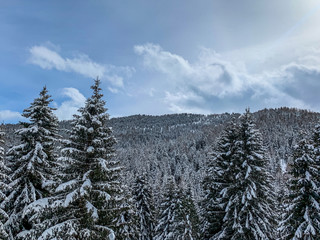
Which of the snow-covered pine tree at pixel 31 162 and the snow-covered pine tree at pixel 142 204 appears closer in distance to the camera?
the snow-covered pine tree at pixel 31 162

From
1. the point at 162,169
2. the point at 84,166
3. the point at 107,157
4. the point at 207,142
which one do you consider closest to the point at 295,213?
the point at 107,157

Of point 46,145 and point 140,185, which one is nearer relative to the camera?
point 46,145

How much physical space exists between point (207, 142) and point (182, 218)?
15685cm

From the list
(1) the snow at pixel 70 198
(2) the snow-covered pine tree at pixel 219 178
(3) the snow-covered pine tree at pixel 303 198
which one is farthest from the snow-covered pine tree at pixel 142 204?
(1) the snow at pixel 70 198

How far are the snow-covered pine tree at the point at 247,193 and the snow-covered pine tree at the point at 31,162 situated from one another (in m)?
12.8

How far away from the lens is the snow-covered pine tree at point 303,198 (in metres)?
14.7

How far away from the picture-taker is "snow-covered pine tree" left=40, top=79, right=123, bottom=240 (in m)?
10.8

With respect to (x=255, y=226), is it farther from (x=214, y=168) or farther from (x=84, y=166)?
(x=84, y=166)

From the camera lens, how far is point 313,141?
17.5 metres

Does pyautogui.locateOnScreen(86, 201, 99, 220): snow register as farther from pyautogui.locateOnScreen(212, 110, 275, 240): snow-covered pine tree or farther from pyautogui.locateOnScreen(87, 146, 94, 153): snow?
pyautogui.locateOnScreen(212, 110, 275, 240): snow-covered pine tree

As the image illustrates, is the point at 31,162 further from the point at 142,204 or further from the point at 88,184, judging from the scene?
the point at 142,204

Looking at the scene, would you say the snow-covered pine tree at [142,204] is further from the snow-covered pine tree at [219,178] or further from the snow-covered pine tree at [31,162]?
the snow-covered pine tree at [31,162]

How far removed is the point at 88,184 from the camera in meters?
11.1

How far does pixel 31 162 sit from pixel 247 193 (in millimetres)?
14600
